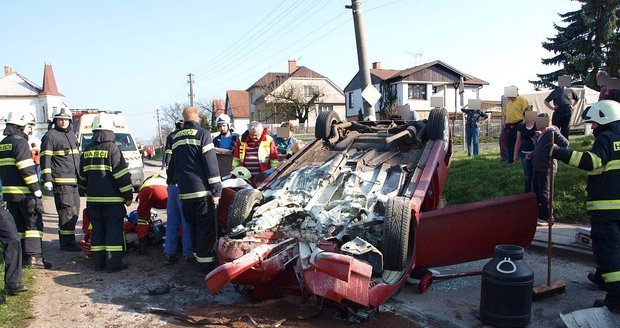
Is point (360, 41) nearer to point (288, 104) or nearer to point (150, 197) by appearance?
point (150, 197)

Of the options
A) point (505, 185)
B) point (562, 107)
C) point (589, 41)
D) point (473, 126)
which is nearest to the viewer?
point (562, 107)

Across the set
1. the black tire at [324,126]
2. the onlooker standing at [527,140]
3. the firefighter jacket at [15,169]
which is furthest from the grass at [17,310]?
the onlooker standing at [527,140]

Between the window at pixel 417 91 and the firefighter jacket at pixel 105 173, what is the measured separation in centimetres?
3753

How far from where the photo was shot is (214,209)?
18.0 feet

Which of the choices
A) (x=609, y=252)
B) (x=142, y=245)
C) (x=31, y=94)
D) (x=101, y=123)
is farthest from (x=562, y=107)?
(x=31, y=94)

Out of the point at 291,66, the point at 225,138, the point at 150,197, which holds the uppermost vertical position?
the point at 291,66

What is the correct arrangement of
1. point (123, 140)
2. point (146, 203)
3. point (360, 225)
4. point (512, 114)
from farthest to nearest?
point (123, 140) < point (512, 114) < point (146, 203) < point (360, 225)

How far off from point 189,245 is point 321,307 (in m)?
2.33

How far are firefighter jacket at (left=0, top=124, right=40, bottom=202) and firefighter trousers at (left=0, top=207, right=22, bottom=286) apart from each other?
1.31 meters

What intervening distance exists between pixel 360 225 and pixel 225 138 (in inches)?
160

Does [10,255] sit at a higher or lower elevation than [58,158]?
lower

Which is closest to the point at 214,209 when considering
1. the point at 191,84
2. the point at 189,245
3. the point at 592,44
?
the point at 189,245

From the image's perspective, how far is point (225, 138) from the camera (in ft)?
25.6

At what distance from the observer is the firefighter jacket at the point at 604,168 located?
4.02 m
